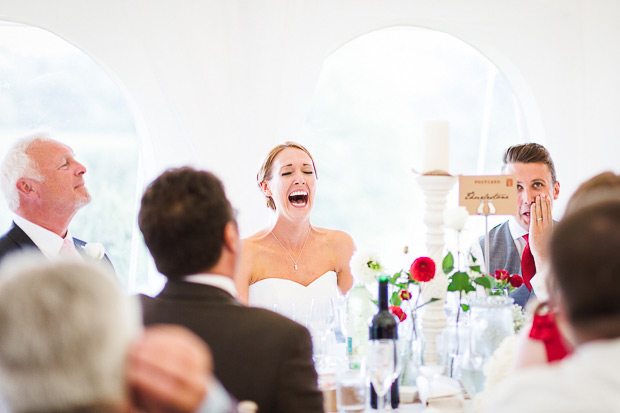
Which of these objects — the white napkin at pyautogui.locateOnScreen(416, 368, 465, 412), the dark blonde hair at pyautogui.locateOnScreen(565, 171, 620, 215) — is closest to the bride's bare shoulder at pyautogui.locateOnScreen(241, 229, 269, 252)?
the white napkin at pyautogui.locateOnScreen(416, 368, 465, 412)

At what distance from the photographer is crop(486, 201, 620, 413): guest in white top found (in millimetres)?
934

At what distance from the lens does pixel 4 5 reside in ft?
12.8

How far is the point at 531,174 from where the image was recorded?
9.55ft

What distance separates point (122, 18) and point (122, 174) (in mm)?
1269

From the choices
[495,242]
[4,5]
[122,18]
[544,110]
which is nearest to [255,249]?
[495,242]

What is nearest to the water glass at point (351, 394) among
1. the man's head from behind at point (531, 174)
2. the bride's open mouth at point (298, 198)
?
the bride's open mouth at point (298, 198)

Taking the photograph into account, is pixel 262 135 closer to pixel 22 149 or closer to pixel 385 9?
pixel 385 9

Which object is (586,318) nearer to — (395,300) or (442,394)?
(442,394)

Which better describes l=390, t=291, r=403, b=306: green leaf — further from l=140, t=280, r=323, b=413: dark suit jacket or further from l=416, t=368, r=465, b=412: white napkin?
l=140, t=280, r=323, b=413: dark suit jacket

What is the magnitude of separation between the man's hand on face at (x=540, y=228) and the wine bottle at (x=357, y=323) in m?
0.88

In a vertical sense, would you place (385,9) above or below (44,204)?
above

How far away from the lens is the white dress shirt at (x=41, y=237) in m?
2.61

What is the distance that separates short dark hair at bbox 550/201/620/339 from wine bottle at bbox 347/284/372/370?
1.07 m

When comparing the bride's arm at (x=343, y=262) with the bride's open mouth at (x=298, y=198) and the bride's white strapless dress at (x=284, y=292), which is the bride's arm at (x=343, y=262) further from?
the bride's open mouth at (x=298, y=198)
